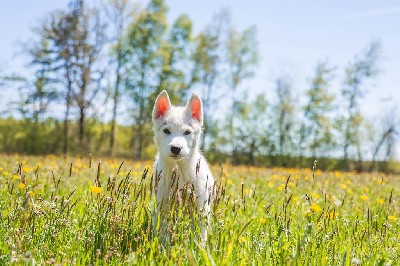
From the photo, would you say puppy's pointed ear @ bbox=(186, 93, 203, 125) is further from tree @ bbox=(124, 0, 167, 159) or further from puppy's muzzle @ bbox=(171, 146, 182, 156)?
tree @ bbox=(124, 0, 167, 159)

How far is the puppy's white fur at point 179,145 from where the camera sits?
453 cm

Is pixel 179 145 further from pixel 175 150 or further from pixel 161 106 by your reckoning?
pixel 161 106

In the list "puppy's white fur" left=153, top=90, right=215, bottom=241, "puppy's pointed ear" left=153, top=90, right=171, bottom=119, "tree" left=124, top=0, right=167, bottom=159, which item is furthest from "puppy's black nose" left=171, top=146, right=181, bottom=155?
"tree" left=124, top=0, right=167, bottom=159

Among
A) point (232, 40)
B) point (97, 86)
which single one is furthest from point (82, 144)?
point (232, 40)

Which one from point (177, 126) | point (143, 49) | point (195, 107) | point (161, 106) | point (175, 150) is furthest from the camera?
point (143, 49)

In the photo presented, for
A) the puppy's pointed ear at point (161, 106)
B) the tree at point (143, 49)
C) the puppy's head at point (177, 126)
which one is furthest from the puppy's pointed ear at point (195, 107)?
the tree at point (143, 49)

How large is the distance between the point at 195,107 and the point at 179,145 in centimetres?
97

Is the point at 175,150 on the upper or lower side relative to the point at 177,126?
lower

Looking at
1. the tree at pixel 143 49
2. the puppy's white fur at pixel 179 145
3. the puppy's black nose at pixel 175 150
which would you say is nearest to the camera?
the puppy's black nose at pixel 175 150

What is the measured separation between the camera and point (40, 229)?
144 inches

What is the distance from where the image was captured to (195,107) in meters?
5.22

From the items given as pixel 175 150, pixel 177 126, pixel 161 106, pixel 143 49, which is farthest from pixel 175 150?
pixel 143 49

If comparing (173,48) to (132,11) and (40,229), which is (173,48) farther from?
(40,229)

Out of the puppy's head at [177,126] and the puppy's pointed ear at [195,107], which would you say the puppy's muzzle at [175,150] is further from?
the puppy's pointed ear at [195,107]
